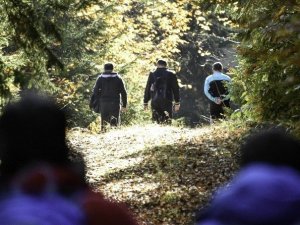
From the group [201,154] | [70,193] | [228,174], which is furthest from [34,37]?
[70,193]

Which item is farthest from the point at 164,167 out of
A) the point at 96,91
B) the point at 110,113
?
the point at 110,113

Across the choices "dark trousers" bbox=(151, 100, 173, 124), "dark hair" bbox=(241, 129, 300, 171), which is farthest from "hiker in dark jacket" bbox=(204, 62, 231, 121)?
"dark hair" bbox=(241, 129, 300, 171)

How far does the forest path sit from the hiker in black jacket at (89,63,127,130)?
98.1 inches

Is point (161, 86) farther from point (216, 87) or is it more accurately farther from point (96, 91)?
point (216, 87)

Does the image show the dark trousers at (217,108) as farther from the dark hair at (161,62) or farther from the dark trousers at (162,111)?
the dark hair at (161,62)

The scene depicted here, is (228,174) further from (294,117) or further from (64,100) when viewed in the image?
(64,100)

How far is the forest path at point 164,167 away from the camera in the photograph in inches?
351

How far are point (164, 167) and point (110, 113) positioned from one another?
711cm

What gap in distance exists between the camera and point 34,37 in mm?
7582

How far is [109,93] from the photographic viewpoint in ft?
56.9

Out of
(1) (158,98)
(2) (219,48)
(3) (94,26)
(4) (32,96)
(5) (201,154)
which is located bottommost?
(4) (32,96)

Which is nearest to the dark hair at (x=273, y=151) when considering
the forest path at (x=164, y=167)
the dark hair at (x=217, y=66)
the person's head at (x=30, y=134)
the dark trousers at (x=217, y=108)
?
the person's head at (x=30, y=134)

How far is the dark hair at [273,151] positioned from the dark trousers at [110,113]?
48.8ft

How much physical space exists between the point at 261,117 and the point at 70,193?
343 inches
